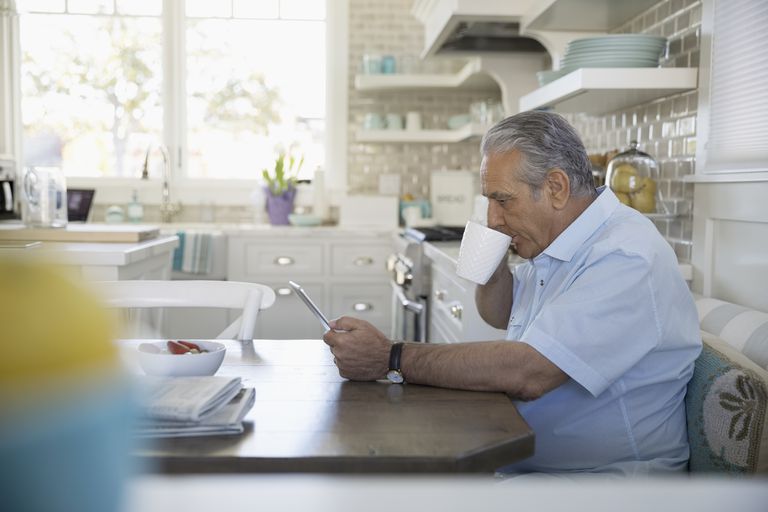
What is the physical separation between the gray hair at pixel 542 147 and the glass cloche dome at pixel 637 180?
82 centimetres

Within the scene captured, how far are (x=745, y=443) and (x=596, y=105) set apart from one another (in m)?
1.72

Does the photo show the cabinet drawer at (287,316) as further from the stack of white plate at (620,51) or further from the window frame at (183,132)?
the stack of white plate at (620,51)

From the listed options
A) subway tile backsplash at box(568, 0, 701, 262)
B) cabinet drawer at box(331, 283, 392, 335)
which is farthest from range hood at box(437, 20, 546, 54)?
cabinet drawer at box(331, 283, 392, 335)

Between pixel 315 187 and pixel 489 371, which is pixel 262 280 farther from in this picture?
pixel 489 371

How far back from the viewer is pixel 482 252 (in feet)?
Result: 6.09

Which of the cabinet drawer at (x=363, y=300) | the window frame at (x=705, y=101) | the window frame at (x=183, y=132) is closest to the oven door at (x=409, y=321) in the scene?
the cabinet drawer at (x=363, y=300)

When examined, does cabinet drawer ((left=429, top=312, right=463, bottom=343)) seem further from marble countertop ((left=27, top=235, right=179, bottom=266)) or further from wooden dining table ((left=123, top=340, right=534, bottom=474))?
wooden dining table ((left=123, top=340, right=534, bottom=474))

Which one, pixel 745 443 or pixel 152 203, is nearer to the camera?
pixel 745 443

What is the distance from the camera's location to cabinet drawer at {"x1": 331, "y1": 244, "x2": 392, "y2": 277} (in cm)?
468

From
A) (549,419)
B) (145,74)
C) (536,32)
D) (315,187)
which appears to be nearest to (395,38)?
(315,187)

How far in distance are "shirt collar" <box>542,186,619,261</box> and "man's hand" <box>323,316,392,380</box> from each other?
0.45 meters

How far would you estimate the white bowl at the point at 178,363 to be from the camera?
1.40 metres

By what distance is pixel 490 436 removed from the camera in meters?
1.15

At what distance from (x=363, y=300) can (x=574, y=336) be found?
3248 mm
